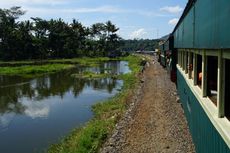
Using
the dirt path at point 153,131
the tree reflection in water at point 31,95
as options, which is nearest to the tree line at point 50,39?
the tree reflection in water at point 31,95

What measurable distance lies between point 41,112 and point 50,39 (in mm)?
60602

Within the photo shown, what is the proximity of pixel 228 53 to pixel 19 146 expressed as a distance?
11185mm

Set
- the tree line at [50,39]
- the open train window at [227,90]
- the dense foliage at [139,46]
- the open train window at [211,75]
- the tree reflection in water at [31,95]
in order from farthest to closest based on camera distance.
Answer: the dense foliage at [139,46] < the tree line at [50,39] < the tree reflection in water at [31,95] < the open train window at [211,75] < the open train window at [227,90]

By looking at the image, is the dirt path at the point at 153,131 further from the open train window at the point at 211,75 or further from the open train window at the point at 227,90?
the open train window at the point at 227,90

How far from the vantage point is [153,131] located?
12492 millimetres

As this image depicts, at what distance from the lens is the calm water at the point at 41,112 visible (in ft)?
48.7

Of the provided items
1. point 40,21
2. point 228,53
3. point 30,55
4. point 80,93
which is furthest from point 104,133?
point 40,21

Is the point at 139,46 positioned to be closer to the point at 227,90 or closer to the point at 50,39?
the point at 50,39

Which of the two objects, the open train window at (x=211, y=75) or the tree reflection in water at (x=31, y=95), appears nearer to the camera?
the open train window at (x=211, y=75)

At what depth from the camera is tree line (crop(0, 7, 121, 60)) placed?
73.0m

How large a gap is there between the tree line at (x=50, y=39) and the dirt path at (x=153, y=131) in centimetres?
5862

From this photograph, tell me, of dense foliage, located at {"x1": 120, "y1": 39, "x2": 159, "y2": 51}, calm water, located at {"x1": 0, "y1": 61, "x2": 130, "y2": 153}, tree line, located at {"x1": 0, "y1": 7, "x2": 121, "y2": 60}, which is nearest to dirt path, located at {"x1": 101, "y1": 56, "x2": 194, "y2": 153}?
calm water, located at {"x1": 0, "y1": 61, "x2": 130, "y2": 153}

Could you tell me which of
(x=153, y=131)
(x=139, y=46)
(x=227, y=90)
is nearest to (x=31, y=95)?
(x=153, y=131)

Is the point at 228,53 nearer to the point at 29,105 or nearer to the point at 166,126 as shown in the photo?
the point at 166,126
